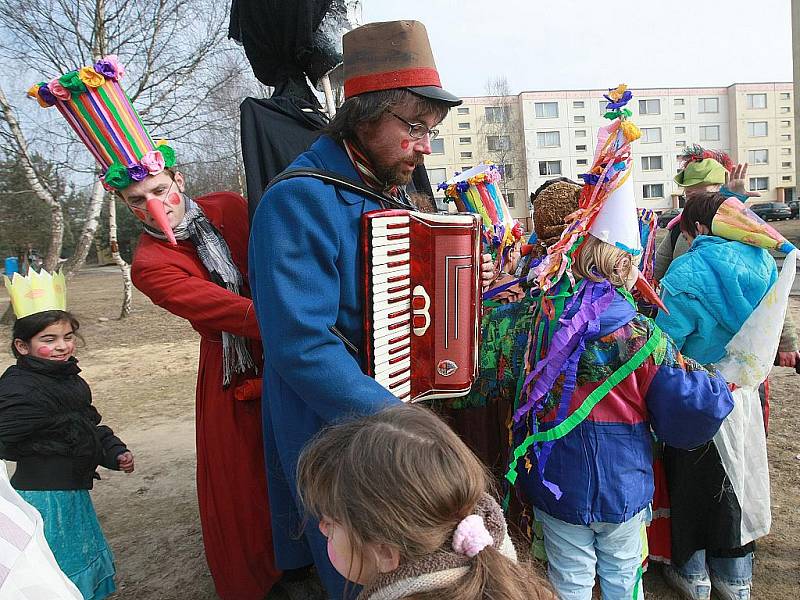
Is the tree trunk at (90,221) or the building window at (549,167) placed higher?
the building window at (549,167)

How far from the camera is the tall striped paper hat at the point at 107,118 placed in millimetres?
2195

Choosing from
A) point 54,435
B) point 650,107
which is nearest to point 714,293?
point 54,435

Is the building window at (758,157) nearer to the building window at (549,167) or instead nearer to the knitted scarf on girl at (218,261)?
the building window at (549,167)

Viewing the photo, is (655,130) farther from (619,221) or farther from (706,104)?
(619,221)

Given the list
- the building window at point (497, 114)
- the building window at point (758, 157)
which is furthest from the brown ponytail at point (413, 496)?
the building window at point (758, 157)

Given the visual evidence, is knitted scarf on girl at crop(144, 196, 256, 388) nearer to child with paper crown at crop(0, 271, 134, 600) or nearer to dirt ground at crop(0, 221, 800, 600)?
child with paper crown at crop(0, 271, 134, 600)

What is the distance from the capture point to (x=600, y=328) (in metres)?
1.83

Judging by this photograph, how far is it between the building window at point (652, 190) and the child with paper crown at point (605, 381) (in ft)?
159

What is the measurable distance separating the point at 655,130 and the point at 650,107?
190 cm

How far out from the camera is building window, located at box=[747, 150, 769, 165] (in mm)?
46906

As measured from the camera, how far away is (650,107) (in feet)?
153

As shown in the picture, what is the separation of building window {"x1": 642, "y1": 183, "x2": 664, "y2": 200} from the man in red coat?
48665mm

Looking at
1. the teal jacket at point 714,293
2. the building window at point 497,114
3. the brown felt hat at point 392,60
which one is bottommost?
the teal jacket at point 714,293

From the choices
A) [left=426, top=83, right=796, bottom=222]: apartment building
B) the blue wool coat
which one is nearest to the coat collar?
the blue wool coat
